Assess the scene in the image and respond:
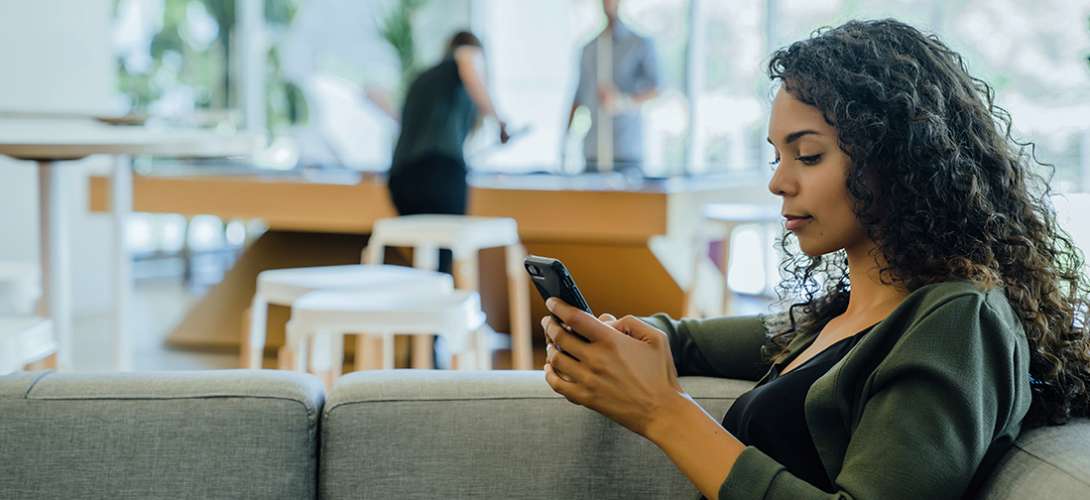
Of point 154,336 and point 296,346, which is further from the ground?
point 296,346

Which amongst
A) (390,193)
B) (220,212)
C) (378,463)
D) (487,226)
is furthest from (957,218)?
(220,212)

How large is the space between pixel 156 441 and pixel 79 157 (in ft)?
4.35

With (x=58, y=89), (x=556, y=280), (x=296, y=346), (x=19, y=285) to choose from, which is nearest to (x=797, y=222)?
(x=556, y=280)

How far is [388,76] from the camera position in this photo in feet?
23.2

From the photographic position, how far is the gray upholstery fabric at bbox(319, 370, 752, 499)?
145 cm

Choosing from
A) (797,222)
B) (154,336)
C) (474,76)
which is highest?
(474,76)

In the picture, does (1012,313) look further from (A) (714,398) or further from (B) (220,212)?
(B) (220,212)

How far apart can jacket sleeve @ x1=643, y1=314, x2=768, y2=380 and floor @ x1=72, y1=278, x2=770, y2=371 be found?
2.65 meters

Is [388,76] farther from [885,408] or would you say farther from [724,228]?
[885,408]

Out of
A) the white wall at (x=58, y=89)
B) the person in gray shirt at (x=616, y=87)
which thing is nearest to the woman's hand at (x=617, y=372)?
the person in gray shirt at (x=616, y=87)

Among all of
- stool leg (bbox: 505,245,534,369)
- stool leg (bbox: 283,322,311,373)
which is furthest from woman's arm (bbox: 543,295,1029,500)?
stool leg (bbox: 505,245,534,369)

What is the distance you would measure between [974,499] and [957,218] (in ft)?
0.88

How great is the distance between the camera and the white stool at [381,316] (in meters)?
2.43

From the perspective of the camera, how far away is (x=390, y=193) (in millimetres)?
4375
